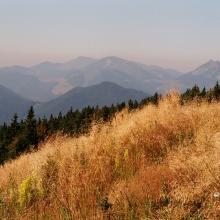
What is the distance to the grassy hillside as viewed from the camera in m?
5.67

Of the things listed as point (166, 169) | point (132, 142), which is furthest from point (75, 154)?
point (166, 169)

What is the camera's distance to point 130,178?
24.1ft

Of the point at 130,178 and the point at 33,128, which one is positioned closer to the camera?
the point at 130,178

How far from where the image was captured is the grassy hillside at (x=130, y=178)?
Result: 567 centimetres

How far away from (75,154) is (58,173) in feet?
2.22

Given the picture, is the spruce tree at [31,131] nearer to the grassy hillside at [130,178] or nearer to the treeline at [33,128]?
the treeline at [33,128]

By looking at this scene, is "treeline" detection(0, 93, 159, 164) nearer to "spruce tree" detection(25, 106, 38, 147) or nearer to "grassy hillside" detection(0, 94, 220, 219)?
"spruce tree" detection(25, 106, 38, 147)

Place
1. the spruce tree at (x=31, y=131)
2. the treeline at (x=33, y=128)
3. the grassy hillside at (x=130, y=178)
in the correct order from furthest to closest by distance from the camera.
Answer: the spruce tree at (x=31, y=131) < the treeline at (x=33, y=128) < the grassy hillside at (x=130, y=178)

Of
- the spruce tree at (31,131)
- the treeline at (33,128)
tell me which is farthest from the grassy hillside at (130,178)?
the spruce tree at (31,131)

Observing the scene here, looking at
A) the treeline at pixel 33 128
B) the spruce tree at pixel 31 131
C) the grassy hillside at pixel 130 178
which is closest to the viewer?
the grassy hillside at pixel 130 178

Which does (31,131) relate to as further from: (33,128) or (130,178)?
(130,178)

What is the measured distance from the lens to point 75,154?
8.38 metres

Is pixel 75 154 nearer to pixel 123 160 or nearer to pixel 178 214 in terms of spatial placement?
pixel 123 160

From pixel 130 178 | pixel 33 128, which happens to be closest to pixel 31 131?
pixel 33 128
